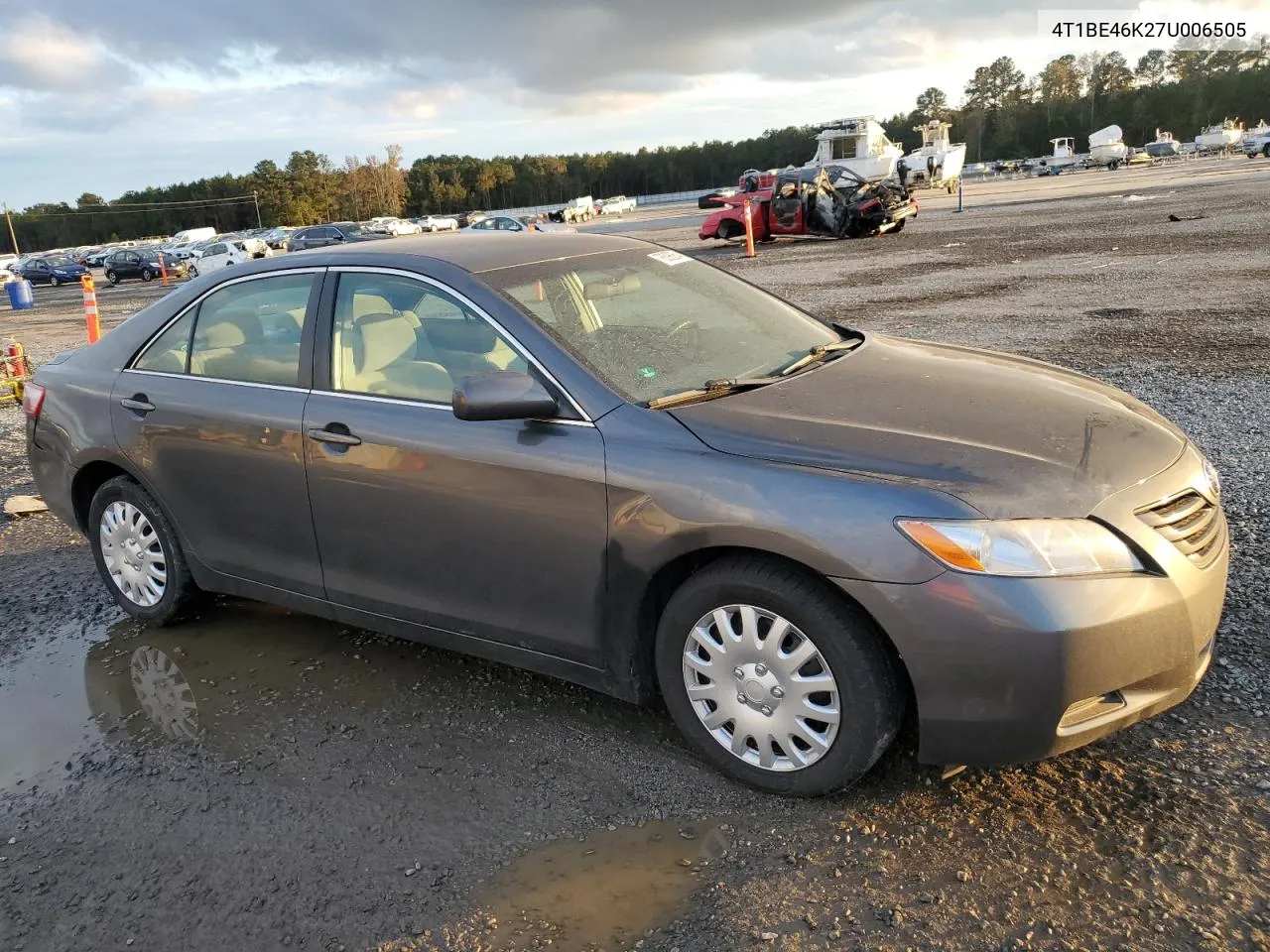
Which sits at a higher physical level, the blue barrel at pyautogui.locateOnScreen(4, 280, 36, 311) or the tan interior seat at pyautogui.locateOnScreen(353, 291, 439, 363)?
the blue barrel at pyautogui.locateOnScreen(4, 280, 36, 311)

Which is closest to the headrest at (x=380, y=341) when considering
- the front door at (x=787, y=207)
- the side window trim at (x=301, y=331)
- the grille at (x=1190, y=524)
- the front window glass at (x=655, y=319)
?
the side window trim at (x=301, y=331)

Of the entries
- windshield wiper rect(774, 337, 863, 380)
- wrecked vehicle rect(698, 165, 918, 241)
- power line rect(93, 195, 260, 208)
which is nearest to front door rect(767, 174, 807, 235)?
wrecked vehicle rect(698, 165, 918, 241)

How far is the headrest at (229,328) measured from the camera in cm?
409

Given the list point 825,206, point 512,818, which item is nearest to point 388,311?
point 512,818

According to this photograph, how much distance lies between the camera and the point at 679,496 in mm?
2869

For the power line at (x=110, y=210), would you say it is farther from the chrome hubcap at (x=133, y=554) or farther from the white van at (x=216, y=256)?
the chrome hubcap at (x=133, y=554)

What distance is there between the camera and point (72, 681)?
4.21 metres

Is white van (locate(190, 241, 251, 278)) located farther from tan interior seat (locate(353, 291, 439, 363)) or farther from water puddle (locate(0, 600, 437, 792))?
tan interior seat (locate(353, 291, 439, 363))

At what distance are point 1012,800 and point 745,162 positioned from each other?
504 feet

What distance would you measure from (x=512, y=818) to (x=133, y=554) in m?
2.61

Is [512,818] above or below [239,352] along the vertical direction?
below

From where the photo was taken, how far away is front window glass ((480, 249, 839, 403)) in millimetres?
3354

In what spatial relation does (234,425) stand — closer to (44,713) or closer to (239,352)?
(239,352)

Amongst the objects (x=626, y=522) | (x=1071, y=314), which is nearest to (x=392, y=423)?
(x=626, y=522)
